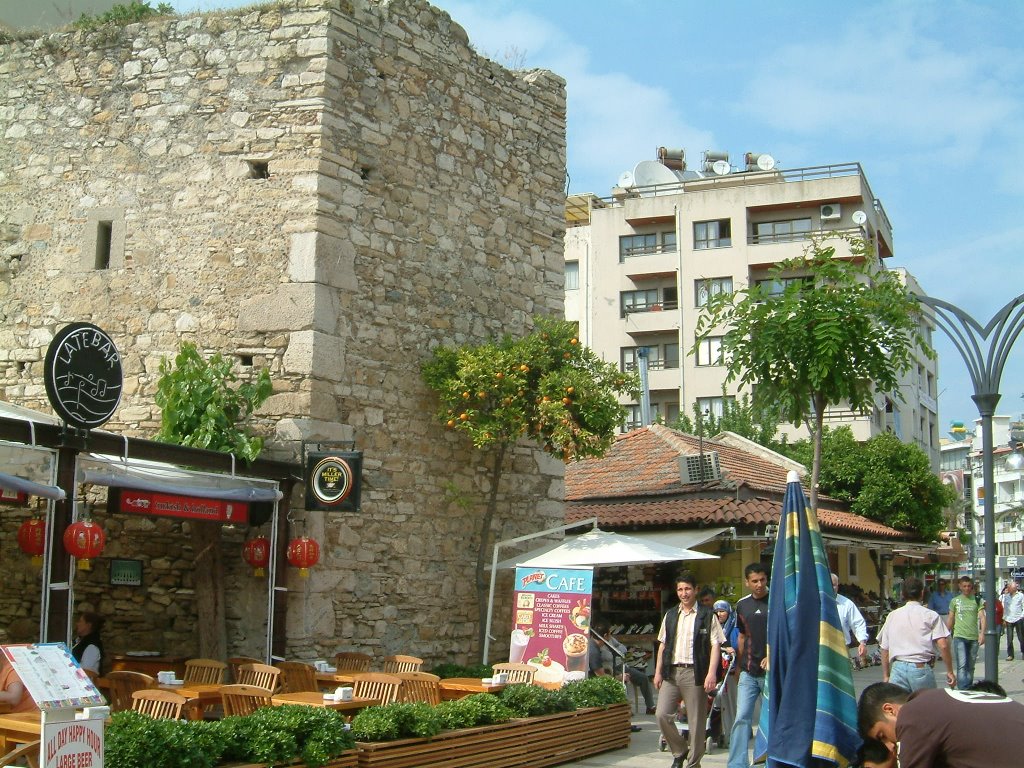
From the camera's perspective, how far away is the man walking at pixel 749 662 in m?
7.54

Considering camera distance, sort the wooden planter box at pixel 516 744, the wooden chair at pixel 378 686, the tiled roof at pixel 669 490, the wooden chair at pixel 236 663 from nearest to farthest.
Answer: the wooden planter box at pixel 516 744 → the wooden chair at pixel 378 686 → the wooden chair at pixel 236 663 → the tiled roof at pixel 669 490

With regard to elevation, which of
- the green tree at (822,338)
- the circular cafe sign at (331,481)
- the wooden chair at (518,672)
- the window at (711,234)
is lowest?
the wooden chair at (518,672)

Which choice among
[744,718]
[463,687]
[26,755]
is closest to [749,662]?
[744,718]

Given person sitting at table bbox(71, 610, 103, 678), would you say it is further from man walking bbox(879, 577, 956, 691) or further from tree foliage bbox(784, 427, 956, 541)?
tree foliage bbox(784, 427, 956, 541)

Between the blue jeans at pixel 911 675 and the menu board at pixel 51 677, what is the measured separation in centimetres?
592

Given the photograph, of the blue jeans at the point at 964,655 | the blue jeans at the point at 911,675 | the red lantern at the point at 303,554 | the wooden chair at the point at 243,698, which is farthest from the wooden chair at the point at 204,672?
the blue jeans at the point at 964,655

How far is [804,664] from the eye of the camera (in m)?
5.19

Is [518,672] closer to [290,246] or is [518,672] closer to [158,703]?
[158,703]

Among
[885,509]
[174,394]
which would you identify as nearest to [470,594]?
[174,394]

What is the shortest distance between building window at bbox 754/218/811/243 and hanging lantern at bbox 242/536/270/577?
104 feet

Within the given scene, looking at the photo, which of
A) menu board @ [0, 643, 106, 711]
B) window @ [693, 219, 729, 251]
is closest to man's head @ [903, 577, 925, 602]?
menu board @ [0, 643, 106, 711]

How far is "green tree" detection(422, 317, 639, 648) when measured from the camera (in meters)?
10.6

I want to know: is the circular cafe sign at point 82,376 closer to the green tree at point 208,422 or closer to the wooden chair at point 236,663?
the green tree at point 208,422

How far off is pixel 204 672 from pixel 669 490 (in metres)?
8.65
